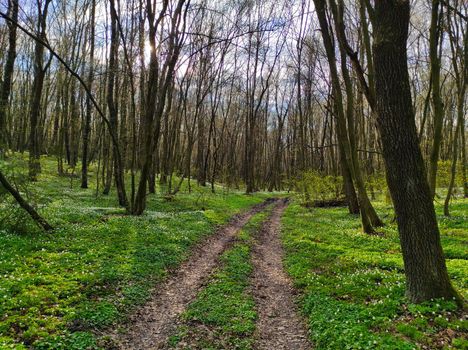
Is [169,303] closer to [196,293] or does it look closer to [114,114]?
[196,293]

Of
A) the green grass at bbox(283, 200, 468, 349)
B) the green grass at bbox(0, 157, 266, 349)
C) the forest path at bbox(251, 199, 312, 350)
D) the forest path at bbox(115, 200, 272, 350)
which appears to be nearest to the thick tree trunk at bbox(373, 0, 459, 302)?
the green grass at bbox(283, 200, 468, 349)

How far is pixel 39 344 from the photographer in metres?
6.27

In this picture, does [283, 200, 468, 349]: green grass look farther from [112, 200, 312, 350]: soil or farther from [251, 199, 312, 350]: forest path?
[112, 200, 312, 350]: soil

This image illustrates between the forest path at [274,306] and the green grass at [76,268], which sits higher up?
the green grass at [76,268]

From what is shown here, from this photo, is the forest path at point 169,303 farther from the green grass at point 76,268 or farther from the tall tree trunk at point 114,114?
the tall tree trunk at point 114,114

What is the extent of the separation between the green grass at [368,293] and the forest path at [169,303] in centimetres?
294

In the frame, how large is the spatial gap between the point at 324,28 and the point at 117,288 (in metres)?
14.9

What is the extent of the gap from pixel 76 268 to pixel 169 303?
3.01 metres

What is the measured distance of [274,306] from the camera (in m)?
9.01

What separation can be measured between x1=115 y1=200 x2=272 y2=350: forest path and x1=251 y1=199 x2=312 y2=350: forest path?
1.66 meters

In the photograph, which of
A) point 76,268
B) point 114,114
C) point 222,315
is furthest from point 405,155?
point 114,114

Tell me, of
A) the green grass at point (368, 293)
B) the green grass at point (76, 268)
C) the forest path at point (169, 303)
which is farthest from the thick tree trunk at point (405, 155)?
the green grass at point (76, 268)

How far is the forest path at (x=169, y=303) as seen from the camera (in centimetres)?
720

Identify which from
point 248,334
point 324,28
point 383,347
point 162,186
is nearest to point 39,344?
point 248,334
